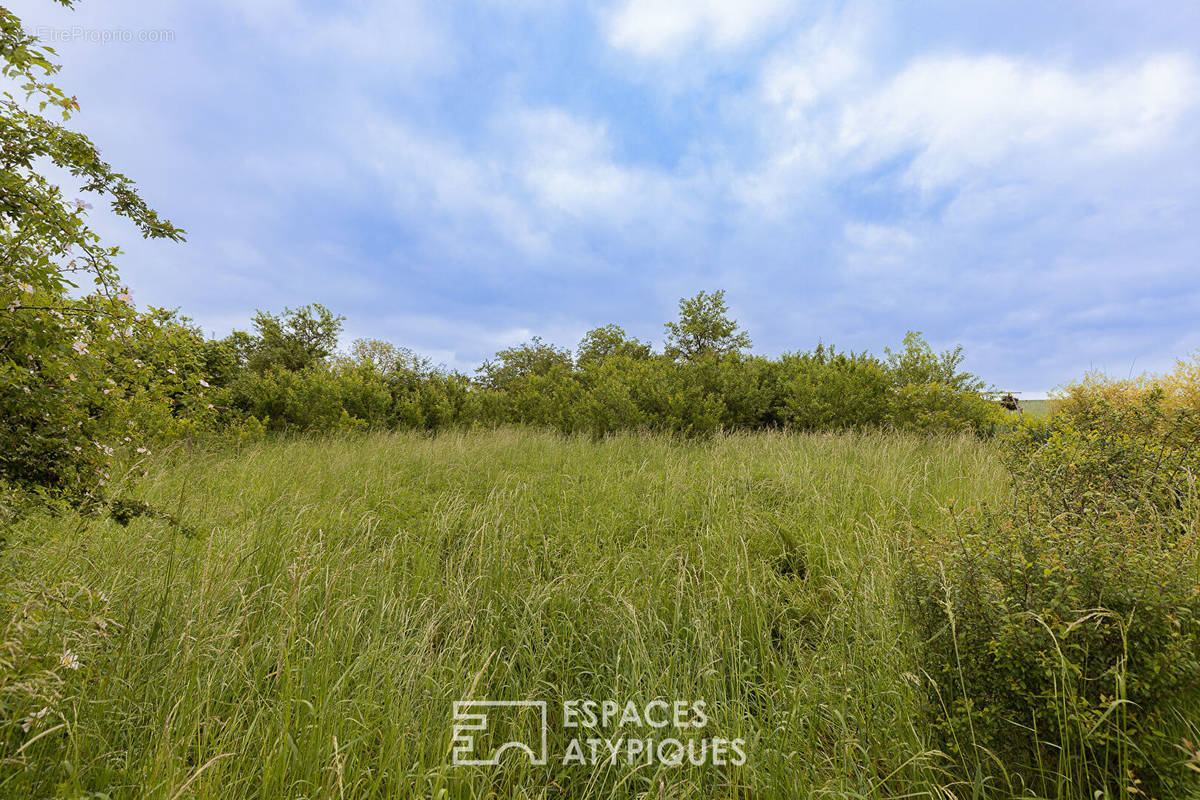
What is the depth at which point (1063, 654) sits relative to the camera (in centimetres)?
157

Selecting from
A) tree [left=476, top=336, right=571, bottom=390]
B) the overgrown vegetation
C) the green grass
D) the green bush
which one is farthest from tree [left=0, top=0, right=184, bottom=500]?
tree [left=476, top=336, right=571, bottom=390]

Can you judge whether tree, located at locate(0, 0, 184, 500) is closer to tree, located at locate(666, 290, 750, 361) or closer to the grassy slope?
the grassy slope

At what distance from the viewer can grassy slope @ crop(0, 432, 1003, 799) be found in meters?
1.73

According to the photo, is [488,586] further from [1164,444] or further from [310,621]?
[1164,444]

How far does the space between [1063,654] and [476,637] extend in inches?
97.2

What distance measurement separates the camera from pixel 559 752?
209cm

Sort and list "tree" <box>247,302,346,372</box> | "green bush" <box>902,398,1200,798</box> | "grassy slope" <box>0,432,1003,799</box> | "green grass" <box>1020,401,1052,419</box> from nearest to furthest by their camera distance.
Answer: "green bush" <box>902,398,1200,798</box>
"grassy slope" <box>0,432,1003,799</box>
"green grass" <box>1020,401,1052,419</box>
"tree" <box>247,302,346,372</box>

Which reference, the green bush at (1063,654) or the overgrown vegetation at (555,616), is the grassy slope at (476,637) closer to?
the overgrown vegetation at (555,616)

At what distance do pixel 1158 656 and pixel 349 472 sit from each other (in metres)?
6.79

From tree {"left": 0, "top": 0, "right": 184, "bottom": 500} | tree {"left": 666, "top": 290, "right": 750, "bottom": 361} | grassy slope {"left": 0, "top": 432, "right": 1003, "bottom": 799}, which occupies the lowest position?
grassy slope {"left": 0, "top": 432, "right": 1003, "bottom": 799}

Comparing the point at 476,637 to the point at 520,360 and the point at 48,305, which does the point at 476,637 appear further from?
the point at 520,360

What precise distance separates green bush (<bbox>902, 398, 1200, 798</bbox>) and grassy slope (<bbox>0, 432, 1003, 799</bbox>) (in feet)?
0.97

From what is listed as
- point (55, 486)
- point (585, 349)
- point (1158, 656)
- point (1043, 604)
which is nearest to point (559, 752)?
point (1043, 604)

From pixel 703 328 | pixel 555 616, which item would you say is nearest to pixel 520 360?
pixel 703 328
